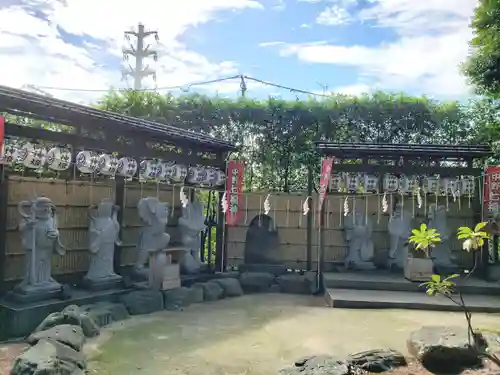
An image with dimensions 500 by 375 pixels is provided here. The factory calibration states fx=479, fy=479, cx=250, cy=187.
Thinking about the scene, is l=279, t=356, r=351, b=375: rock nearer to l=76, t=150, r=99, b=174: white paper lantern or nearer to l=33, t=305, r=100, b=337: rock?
l=33, t=305, r=100, b=337: rock

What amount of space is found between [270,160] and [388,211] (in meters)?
3.72

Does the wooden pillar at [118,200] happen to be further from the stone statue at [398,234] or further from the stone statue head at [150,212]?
the stone statue at [398,234]

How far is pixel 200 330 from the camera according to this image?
298 inches

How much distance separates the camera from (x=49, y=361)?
4793 millimetres

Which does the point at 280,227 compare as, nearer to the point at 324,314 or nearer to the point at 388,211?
the point at 388,211

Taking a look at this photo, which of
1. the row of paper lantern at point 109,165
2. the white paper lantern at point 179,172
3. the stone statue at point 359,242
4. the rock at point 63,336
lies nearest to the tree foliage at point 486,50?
the stone statue at point 359,242

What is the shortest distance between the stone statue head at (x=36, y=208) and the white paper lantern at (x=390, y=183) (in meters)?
7.68

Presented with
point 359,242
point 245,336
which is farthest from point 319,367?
point 359,242

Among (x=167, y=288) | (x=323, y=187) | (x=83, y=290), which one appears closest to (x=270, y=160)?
(x=323, y=187)

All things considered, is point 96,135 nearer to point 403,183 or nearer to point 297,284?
point 297,284

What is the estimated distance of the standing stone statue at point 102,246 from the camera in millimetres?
8734

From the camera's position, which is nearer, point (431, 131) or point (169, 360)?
point (169, 360)

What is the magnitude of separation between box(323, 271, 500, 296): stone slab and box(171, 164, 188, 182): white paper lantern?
3.95 meters

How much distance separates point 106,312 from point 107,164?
110 inches
